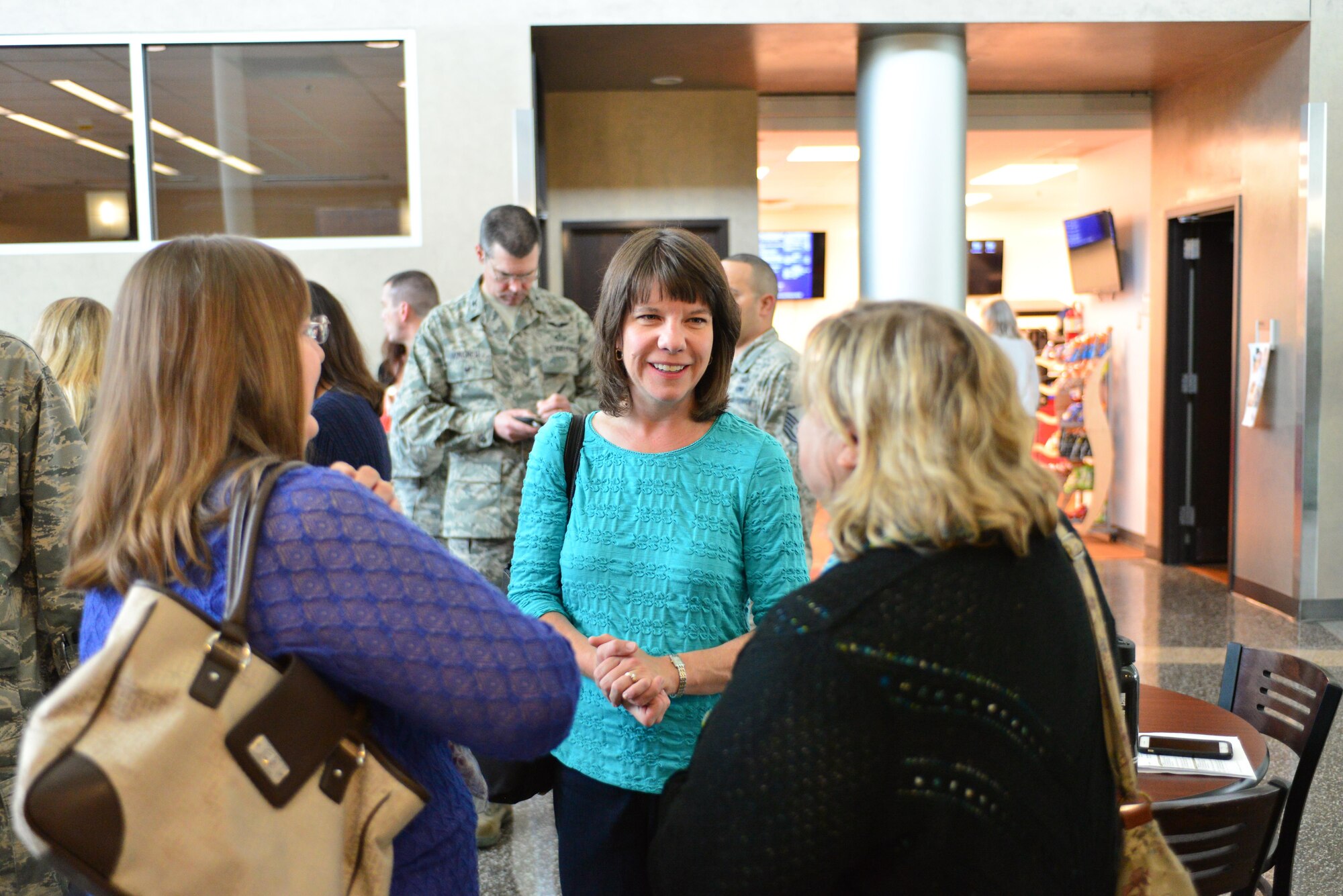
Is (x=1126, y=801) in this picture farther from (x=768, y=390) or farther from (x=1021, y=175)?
(x=1021, y=175)

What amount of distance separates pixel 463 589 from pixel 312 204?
17.4 ft

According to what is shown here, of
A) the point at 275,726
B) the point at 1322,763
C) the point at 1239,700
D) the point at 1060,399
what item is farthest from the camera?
the point at 1060,399

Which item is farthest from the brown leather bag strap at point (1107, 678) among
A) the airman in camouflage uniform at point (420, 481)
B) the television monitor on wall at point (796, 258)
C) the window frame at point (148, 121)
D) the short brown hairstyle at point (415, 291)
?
the television monitor on wall at point (796, 258)

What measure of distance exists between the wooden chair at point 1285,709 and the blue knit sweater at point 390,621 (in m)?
1.41

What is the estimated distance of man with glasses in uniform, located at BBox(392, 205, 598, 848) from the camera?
11.1 feet

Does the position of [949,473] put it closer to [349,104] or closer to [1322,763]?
[1322,763]

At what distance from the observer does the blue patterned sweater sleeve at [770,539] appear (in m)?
1.62

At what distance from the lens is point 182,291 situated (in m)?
1.05

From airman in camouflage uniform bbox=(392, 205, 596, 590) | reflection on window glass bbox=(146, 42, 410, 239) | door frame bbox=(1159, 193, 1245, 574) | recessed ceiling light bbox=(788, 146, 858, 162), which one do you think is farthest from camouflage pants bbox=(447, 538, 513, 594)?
Result: recessed ceiling light bbox=(788, 146, 858, 162)

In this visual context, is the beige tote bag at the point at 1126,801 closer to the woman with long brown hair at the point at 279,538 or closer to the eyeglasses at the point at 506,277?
the woman with long brown hair at the point at 279,538

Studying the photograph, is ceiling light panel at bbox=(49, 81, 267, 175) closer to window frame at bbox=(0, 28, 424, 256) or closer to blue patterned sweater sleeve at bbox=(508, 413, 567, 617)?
window frame at bbox=(0, 28, 424, 256)

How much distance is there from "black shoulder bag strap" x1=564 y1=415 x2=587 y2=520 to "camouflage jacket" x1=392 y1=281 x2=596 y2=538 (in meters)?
1.67

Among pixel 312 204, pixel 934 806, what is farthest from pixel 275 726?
pixel 312 204

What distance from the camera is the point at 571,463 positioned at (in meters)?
1.70
